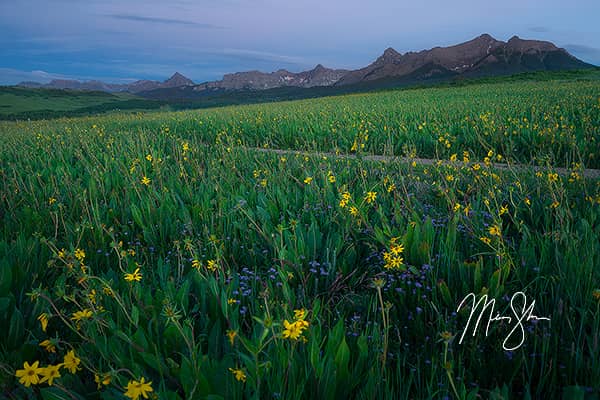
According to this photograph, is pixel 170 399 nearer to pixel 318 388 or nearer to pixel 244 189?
pixel 318 388

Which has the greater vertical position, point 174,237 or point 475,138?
point 475,138

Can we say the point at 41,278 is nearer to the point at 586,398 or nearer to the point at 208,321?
the point at 208,321

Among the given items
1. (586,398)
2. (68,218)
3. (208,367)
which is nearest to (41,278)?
(68,218)

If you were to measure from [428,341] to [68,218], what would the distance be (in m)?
3.35

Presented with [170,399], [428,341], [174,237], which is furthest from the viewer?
[174,237]

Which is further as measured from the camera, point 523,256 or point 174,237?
point 174,237

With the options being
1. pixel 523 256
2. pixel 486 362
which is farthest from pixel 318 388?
pixel 523 256

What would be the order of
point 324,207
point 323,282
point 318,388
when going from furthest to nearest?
point 324,207 < point 323,282 < point 318,388

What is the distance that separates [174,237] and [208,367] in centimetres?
204

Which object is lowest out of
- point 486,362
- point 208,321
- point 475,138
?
point 486,362

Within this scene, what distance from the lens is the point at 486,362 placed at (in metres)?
1.82
